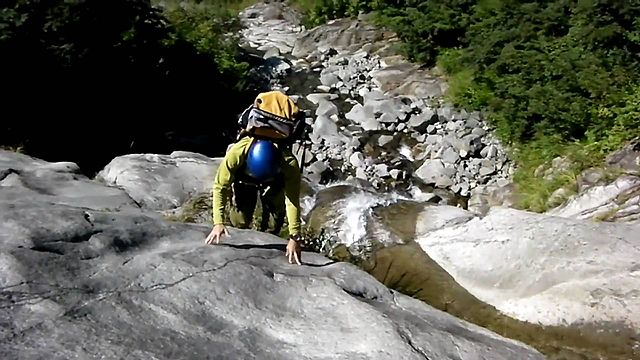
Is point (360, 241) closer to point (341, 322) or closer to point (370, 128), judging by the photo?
point (341, 322)

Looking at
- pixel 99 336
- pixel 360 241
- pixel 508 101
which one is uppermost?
pixel 99 336

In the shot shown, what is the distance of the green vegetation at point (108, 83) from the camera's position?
11.7 m

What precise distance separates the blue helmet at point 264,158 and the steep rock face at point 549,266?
3438mm

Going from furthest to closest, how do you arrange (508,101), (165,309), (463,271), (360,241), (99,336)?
(508,101) → (360,241) → (463,271) → (165,309) → (99,336)

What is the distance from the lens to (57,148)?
488 inches

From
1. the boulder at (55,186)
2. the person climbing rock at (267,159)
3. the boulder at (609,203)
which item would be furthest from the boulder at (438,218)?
the person climbing rock at (267,159)

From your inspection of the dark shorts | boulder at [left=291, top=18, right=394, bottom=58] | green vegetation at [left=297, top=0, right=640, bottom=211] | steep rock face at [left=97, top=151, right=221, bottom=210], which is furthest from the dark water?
boulder at [left=291, top=18, right=394, bottom=58]

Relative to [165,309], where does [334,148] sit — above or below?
below

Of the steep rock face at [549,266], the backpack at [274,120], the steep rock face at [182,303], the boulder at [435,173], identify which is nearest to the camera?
the steep rock face at [182,303]

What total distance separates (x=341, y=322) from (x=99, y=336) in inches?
59.0

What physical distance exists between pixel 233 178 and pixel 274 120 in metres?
0.51

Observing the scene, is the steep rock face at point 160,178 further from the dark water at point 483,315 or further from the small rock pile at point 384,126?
the small rock pile at point 384,126

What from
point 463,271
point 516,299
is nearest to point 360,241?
point 463,271

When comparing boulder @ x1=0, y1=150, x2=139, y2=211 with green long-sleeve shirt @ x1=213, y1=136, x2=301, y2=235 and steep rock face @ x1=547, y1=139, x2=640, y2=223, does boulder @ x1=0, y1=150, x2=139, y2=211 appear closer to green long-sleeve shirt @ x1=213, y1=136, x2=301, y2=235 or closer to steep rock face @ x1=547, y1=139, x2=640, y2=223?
green long-sleeve shirt @ x1=213, y1=136, x2=301, y2=235
